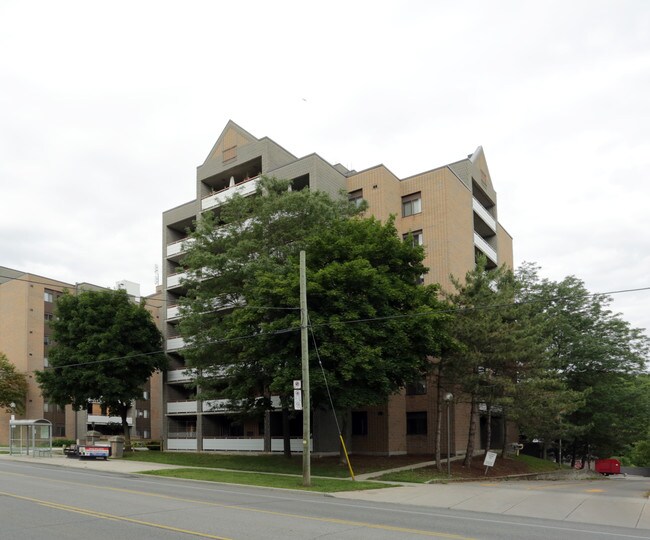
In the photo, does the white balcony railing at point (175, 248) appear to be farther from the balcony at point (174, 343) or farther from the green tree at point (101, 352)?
the balcony at point (174, 343)

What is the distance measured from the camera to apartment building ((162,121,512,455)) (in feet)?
126

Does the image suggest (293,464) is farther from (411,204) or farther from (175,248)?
(175,248)

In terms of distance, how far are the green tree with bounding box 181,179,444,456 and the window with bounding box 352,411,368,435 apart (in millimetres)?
9270

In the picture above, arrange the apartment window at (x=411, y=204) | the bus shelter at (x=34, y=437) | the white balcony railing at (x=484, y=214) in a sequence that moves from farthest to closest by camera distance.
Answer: the white balcony railing at (x=484, y=214) < the apartment window at (x=411, y=204) < the bus shelter at (x=34, y=437)

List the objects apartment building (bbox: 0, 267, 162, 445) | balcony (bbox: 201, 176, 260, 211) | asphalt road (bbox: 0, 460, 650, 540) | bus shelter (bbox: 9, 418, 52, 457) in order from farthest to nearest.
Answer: apartment building (bbox: 0, 267, 162, 445)
balcony (bbox: 201, 176, 260, 211)
bus shelter (bbox: 9, 418, 52, 457)
asphalt road (bbox: 0, 460, 650, 540)

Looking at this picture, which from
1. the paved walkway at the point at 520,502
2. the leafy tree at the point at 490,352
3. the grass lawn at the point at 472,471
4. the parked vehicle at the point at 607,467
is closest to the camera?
the paved walkway at the point at 520,502

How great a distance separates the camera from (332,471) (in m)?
26.8

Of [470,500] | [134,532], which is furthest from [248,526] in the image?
[470,500]

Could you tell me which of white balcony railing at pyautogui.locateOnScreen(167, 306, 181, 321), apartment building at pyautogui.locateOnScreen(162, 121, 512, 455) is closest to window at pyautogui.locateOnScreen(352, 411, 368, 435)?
apartment building at pyautogui.locateOnScreen(162, 121, 512, 455)

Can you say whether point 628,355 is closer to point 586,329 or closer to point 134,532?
point 586,329

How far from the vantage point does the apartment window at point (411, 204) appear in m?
42.3

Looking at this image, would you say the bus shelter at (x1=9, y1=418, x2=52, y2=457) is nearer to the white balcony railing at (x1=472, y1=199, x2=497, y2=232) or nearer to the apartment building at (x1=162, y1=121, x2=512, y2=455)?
the apartment building at (x1=162, y1=121, x2=512, y2=455)

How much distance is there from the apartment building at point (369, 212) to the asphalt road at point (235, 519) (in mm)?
16335

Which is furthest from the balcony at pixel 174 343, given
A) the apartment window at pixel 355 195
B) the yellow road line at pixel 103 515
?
the yellow road line at pixel 103 515
